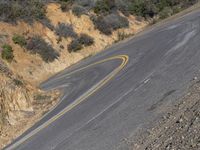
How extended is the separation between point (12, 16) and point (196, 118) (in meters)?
26.4

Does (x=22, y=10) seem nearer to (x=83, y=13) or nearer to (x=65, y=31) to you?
(x=65, y=31)

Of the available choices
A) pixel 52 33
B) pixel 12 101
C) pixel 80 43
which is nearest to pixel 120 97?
pixel 12 101

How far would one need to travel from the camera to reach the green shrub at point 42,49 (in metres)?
32.7

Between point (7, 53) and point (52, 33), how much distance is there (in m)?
6.79

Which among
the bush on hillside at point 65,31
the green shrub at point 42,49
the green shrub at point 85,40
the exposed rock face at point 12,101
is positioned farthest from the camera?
the bush on hillside at point 65,31

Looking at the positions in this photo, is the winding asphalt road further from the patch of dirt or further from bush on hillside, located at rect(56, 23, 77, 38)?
bush on hillside, located at rect(56, 23, 77, 38)

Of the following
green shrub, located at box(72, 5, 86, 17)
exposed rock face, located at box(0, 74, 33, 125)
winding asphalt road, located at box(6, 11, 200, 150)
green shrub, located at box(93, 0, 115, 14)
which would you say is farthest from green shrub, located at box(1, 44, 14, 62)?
green shrub, located at box(93, 0, 115, 14)

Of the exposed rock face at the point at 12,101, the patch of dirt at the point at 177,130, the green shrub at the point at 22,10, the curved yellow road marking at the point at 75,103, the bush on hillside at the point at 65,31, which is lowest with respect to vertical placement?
the curved yellow road marking at the point at 75,103

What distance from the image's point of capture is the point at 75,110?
54.6 feet

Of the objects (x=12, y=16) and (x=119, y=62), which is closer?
(x=119, y=62)

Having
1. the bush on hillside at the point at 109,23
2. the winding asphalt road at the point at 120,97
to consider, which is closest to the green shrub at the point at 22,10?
the bush on hillside at the point at 109,23

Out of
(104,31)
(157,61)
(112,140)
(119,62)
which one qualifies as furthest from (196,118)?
(104,31)

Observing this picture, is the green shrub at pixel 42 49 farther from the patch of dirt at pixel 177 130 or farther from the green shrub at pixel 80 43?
the patch of dirt at pixel 177 130

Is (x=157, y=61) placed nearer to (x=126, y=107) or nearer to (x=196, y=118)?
(x=126, y=107)
